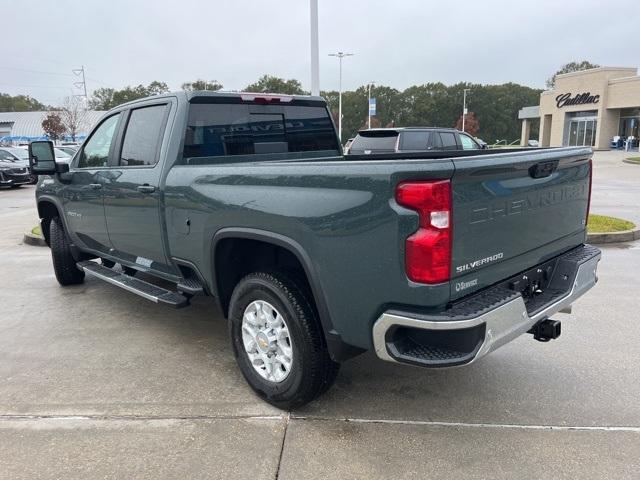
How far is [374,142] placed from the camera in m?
11.7

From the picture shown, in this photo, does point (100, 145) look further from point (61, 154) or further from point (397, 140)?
point (61, 154)

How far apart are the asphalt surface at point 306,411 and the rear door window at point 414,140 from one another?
7183mm

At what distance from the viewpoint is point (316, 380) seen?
316cm

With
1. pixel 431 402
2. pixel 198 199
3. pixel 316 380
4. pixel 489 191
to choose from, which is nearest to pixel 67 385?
pixel 198 199

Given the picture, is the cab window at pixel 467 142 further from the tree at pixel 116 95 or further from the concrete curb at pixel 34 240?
the tree at pixel 116 95

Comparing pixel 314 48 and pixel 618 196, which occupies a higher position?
pixel 314 48

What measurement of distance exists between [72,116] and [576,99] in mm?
53785

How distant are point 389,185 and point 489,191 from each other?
1.85ft

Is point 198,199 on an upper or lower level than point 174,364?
upper

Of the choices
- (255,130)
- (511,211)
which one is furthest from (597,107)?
(511,211)

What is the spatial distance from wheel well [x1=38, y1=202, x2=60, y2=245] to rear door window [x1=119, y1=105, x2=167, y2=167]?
1.92 m

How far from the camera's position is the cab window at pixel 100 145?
4.94 m

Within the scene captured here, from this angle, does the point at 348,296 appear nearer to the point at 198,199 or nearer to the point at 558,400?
the point at 198,199

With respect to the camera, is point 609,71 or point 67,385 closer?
point 67,385
